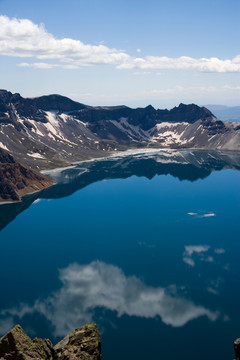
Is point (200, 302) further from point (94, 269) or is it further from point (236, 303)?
point (94, 269)

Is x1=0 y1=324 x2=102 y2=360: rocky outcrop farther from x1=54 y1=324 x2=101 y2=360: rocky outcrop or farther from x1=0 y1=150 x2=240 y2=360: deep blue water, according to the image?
x1=0 y1=150 x2=240 y2=360: deep blue water

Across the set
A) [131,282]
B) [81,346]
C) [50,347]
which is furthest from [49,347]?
[131,282]

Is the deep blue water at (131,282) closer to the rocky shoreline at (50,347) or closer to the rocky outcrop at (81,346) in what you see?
the rocky outcrop at (81,346)

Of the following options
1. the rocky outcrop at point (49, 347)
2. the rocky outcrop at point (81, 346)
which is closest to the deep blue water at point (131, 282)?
the rocky outcrop at point (81, 346)

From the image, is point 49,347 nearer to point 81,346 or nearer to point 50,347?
point 50,347

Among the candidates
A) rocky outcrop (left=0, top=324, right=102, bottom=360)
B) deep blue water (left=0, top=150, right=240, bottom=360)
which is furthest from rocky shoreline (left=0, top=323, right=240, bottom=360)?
deep blue water (left=0, top=150, right=240, bottom=360)
